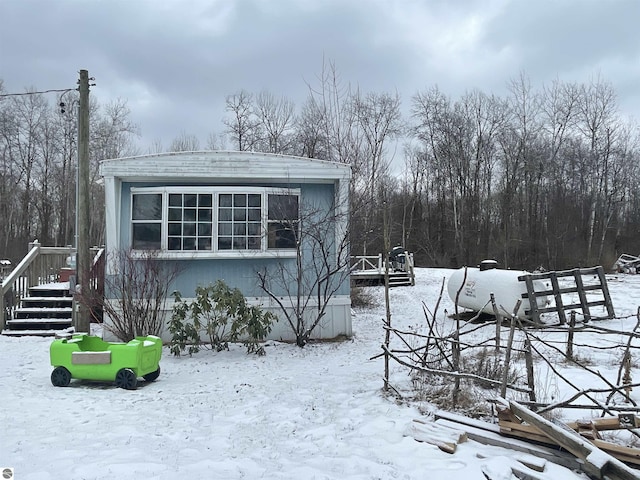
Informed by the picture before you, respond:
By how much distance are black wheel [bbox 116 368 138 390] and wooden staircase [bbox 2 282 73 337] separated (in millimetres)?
4194

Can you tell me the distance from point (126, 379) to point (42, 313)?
5.43 metres

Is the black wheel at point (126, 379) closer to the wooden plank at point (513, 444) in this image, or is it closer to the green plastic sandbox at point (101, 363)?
the green plastic sandbox at point (101, 363)

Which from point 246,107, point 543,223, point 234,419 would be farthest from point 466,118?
point 234,419

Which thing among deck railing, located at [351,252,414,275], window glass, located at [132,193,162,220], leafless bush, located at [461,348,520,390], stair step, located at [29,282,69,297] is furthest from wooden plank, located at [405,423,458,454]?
deck railing, located at [351,252,414,275]

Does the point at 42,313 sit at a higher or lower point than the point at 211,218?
lower

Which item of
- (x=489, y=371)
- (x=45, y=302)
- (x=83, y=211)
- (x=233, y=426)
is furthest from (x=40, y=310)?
(x=489, y=371)

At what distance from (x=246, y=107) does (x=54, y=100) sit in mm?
12364

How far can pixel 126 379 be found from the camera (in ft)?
20.3

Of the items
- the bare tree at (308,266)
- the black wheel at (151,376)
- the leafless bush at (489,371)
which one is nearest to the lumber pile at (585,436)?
the leafless bush at (489,371)

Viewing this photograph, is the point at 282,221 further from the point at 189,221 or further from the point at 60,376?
the point at 60,376

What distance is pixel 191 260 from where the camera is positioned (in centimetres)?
925

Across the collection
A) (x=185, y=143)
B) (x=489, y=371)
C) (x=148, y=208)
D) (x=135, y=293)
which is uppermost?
(x=185, y=143)

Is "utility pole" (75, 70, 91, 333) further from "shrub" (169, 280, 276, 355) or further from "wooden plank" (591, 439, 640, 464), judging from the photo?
"wooden plank" (591, 439, 640, 464)

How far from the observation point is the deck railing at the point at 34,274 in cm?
1000
